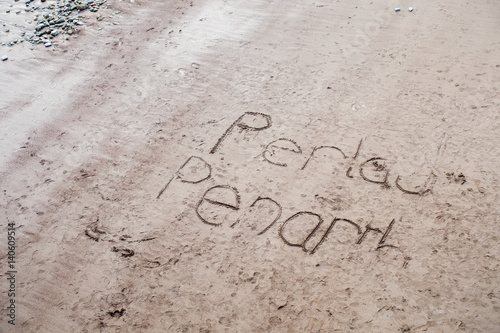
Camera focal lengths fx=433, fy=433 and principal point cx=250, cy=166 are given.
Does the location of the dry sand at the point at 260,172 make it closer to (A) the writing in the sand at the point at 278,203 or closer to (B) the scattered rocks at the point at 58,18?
(A) the writing in the sand at the point at 278,203

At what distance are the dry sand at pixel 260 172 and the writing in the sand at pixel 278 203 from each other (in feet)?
0.06

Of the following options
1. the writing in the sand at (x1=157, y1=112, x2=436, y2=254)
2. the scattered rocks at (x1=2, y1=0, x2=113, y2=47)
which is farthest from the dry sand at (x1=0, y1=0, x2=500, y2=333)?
the scattered rocks at (x1=2, y1=0, x2=113, y2=47)

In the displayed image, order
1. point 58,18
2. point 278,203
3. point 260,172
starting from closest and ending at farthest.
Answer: point 278,203
point 260,172
point 58,18

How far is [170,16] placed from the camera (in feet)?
22.5

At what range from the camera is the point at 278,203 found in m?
4.13

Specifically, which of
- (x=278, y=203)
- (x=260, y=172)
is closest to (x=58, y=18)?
(x=260, y=172)


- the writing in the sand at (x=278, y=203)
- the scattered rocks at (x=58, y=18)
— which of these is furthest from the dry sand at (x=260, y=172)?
the scattered rocks at (x=58, y=18)

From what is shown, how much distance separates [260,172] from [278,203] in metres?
0.44

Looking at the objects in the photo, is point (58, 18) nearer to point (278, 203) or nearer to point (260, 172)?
point (260, 172)

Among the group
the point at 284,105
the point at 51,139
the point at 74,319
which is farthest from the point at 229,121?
the point at 74,319

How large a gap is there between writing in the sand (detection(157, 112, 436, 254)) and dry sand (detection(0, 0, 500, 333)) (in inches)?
0.7

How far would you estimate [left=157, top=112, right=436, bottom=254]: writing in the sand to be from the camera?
12.6 ft

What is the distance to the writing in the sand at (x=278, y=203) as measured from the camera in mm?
3842

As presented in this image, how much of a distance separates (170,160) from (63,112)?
1.69m
